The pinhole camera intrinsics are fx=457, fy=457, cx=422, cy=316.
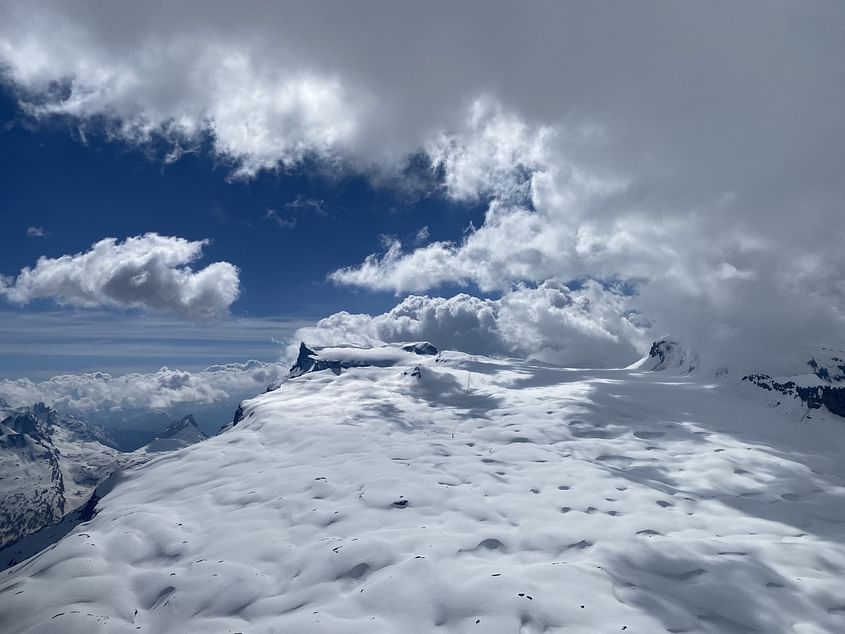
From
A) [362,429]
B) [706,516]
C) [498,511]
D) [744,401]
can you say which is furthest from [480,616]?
[744,401]

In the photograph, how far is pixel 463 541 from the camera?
3912 centimetres

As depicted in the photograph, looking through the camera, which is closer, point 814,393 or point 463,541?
point 463,541

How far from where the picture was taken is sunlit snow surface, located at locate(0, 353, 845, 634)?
2961 cm

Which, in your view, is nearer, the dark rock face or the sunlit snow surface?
the sunlit snow surface

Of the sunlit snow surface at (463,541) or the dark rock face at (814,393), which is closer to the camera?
the sunlit snow surface at (463,541)

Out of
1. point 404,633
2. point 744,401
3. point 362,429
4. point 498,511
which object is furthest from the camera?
point 744,401

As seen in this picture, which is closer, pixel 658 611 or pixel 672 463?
pixel 658 611

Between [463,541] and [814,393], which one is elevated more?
[814,393]

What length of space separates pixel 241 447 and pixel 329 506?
169ft

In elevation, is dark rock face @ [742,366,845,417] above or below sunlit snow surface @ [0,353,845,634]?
above

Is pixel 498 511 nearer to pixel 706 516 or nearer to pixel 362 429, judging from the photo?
pixel 706 516

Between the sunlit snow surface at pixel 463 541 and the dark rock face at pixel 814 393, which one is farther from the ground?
the dark rock face at pixel 814 393

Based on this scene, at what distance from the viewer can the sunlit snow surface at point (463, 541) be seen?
97.1 ft

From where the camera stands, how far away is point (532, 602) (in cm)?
2842
